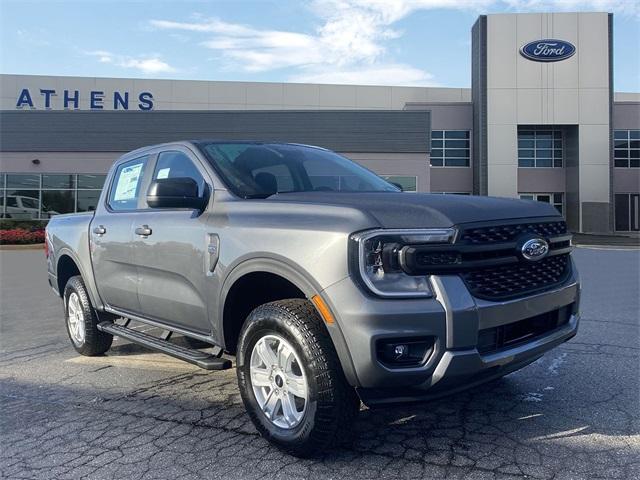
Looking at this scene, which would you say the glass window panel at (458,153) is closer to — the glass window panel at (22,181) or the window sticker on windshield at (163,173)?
the glass window panel at (22,181)

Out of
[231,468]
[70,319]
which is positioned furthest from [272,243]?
[70,319]

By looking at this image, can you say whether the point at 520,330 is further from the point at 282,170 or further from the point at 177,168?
the point at 177,168

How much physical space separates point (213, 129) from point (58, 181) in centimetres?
886

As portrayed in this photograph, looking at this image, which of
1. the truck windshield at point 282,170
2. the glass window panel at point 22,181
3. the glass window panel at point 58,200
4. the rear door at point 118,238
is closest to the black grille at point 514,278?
the truck windshield at point 282,170

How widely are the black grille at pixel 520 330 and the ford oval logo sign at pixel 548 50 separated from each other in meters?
33.6

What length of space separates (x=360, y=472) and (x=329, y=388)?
0.50 m

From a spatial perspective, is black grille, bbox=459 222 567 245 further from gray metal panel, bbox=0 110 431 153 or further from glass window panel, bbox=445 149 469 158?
glass window panel, bbox=445 149 469 158

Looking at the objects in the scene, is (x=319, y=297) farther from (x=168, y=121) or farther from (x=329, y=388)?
(x=168, y=121)

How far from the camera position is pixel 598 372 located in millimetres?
4648

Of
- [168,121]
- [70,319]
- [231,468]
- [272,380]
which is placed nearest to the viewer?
[231,468]

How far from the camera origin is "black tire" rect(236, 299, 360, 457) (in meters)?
2.83

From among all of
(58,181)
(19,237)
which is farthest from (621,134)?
(19,237)

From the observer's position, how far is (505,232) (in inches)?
119

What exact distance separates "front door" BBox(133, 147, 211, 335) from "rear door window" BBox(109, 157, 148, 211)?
359 millimetres
